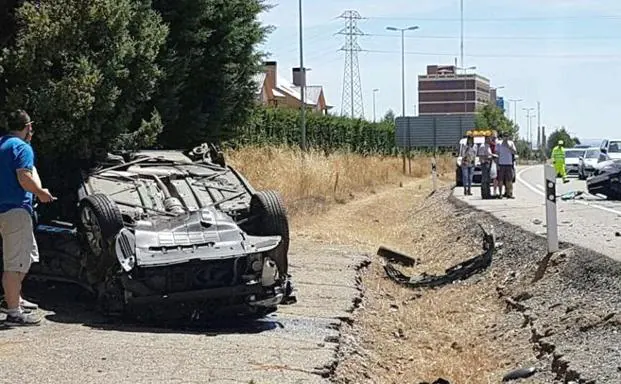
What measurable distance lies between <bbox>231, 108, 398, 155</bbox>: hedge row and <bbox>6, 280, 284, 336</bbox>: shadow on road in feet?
48.1

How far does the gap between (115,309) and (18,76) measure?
2.88 meters

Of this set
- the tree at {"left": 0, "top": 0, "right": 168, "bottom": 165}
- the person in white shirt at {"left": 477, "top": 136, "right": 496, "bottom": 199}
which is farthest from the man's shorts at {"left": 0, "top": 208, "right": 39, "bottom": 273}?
the person in white shirt at {"left": 477, "top": 136, "right": 496, "bottom": 199}

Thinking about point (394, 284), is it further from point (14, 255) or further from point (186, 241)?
point (14, 255)

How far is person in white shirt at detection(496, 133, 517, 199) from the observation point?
2411 centimetres

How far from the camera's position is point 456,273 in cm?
1447

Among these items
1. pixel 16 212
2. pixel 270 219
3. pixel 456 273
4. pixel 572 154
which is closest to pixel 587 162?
pixel 572 154

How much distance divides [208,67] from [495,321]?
6.70m

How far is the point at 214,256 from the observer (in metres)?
8.80

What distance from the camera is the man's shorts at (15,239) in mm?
8852

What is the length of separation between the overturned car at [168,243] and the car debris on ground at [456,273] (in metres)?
4.53

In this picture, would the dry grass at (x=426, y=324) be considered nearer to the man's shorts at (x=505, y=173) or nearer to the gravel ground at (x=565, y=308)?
the gravel ground at (x=565, y=308)

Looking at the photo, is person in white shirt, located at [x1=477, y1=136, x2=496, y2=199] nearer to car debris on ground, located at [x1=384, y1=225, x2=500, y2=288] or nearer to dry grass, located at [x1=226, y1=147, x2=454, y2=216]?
dry grass, located at [x1=226, y1=147, x2=454, y2=216]

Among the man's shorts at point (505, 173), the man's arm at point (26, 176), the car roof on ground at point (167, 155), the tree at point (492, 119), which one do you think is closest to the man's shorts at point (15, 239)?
the man's arm at point (26, 176)

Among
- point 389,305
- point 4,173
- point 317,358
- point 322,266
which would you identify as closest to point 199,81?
point 322,266
